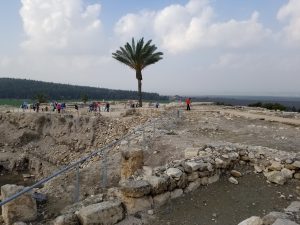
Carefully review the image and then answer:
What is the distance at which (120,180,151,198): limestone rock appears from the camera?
6.67 m

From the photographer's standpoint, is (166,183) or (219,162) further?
Answer: (219,162)

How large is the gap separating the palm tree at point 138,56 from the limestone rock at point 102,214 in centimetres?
2428

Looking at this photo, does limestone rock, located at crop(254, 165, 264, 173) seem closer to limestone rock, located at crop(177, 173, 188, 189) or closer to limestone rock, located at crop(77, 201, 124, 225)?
limestone rock, located at crop(177, 173, 188, 189)

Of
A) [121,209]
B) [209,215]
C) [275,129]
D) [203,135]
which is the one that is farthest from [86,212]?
[275,129]

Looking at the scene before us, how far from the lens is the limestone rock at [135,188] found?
6672mm

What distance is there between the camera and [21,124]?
33469mm

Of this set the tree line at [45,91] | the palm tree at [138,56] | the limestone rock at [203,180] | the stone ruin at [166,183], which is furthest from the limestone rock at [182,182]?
the tree line at [45,91]

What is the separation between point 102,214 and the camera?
623 centimetres

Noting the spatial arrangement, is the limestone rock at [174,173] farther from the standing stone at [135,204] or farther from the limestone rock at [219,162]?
the limestone rock at [219,162]

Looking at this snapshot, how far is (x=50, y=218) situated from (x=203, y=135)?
9.13 meters

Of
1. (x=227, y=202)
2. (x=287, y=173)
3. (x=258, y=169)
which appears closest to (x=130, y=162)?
(x=227, y=202)

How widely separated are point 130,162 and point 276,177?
149 inches

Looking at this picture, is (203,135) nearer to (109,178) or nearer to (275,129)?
(275,129)

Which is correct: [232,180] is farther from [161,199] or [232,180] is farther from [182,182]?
[161,199]
